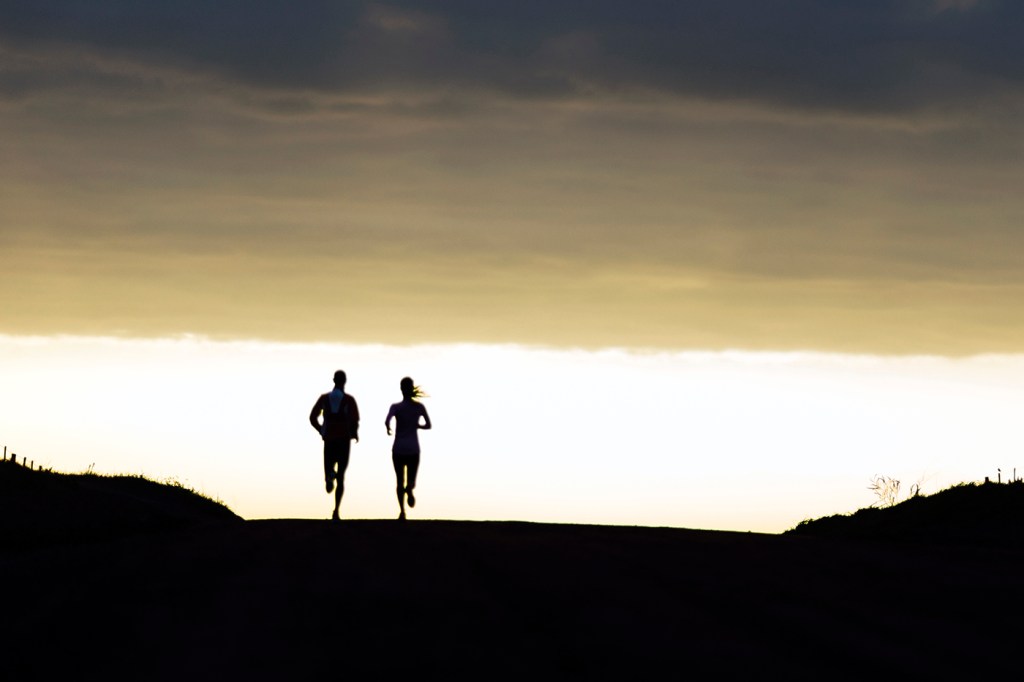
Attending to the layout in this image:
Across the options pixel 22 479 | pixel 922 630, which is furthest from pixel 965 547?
pixel 22 479

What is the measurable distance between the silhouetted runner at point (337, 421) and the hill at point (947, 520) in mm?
7288

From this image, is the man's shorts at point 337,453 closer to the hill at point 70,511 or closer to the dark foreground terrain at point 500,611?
the hill at point 70,511

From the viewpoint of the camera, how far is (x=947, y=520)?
27781 millimetres

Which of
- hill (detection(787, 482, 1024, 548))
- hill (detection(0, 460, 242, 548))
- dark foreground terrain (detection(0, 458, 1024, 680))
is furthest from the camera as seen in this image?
hill (detection(787, 482, 1024, 548))

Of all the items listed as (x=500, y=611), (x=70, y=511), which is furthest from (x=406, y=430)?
(x=500, y=611)

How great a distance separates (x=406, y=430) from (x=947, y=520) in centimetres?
937

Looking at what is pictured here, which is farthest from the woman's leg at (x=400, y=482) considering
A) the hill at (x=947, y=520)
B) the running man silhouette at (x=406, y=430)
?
the hill at (x=947, y=520)

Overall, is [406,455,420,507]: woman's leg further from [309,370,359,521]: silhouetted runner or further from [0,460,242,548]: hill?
[0,460,242,548]: hill

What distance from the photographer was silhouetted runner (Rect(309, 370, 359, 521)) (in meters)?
26.1

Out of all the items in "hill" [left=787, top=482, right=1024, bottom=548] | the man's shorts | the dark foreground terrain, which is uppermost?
the man's shorts

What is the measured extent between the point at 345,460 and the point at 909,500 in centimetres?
1254

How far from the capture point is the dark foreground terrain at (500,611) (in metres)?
8.25

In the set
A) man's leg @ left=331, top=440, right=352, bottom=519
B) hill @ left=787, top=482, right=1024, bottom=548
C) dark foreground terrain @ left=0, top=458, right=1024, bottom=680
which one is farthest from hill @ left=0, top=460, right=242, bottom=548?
hill @ left=787, top=482, right=1024, bottom=548

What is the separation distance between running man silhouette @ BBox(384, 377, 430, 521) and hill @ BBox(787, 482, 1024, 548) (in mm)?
6209
